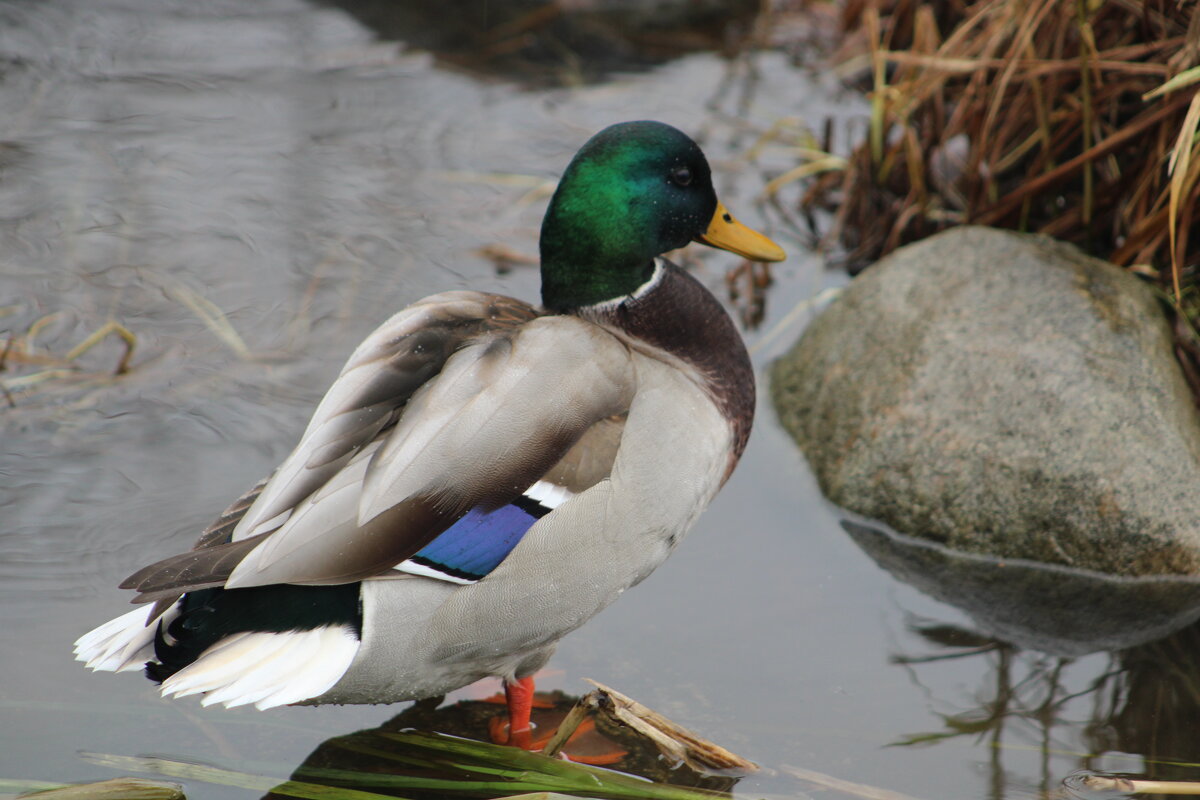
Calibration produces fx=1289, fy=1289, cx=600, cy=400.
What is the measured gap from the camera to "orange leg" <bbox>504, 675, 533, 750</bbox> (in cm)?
300

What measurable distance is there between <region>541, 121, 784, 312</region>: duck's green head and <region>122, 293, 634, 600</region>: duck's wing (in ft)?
0.88

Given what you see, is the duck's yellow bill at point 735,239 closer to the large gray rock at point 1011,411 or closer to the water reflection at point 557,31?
the large gray rock at point 1011,411

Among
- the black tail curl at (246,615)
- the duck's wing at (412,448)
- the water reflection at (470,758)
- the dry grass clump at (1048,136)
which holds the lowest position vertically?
the water reflection at (470,758)

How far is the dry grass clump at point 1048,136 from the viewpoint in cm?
396

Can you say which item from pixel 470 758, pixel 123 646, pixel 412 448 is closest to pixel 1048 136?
pixel 412 448

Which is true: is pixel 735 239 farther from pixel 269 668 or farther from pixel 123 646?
pixel 123 646

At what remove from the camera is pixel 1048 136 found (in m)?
4.24

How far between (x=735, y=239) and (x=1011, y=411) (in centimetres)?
101

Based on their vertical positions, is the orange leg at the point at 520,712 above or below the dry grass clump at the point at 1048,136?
below

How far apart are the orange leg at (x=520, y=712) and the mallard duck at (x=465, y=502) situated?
0.5 inches

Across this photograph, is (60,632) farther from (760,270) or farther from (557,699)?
(760,270)

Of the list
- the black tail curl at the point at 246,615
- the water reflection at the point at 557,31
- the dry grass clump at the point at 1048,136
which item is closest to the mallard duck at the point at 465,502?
the black tail curl at the point at 246,615

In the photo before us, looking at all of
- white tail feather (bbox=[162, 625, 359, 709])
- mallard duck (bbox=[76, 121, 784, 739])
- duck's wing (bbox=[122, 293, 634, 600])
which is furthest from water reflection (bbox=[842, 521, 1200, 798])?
white tail feather (bbox=[162, 625, 359, 709])

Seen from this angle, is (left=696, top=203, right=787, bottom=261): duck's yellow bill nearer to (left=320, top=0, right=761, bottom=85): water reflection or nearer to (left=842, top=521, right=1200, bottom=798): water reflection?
(left=842, top=521, right=1200, bottom=798): water reflection
